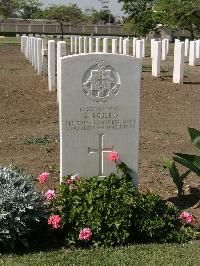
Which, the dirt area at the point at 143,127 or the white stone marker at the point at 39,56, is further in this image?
the white stone marker at the point at 39,56

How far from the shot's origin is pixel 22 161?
7117 millimetres

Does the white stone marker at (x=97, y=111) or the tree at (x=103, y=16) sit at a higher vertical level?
the tree at (x=103, y=16)

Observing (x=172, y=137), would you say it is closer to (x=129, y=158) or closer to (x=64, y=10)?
(x=129, y=158)

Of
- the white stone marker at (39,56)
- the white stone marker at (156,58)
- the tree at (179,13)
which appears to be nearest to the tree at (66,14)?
the tree at (179,13)

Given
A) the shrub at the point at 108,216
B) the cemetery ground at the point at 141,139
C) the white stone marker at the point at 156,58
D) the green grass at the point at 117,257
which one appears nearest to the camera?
the green grass at the point at 117,257

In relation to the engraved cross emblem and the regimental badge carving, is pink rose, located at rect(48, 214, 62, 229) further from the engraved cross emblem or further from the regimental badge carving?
the regimental badge carving

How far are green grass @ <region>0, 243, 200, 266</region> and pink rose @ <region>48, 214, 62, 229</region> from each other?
224mm

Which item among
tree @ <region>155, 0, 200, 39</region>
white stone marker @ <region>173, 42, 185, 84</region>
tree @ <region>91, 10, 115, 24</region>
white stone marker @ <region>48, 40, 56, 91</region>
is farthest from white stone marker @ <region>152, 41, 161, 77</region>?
tree @ <region>91, 10, 115, 24</region>

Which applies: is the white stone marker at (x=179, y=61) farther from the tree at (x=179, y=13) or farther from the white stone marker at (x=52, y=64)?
the tree at (x=179, y=13)

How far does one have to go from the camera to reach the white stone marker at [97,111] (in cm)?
505

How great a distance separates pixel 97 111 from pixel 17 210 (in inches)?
52.0

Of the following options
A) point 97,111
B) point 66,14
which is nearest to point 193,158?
point 97,111

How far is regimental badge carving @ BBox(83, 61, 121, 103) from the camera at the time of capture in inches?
200

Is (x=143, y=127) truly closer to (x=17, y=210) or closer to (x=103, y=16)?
(x=17, y=210)
